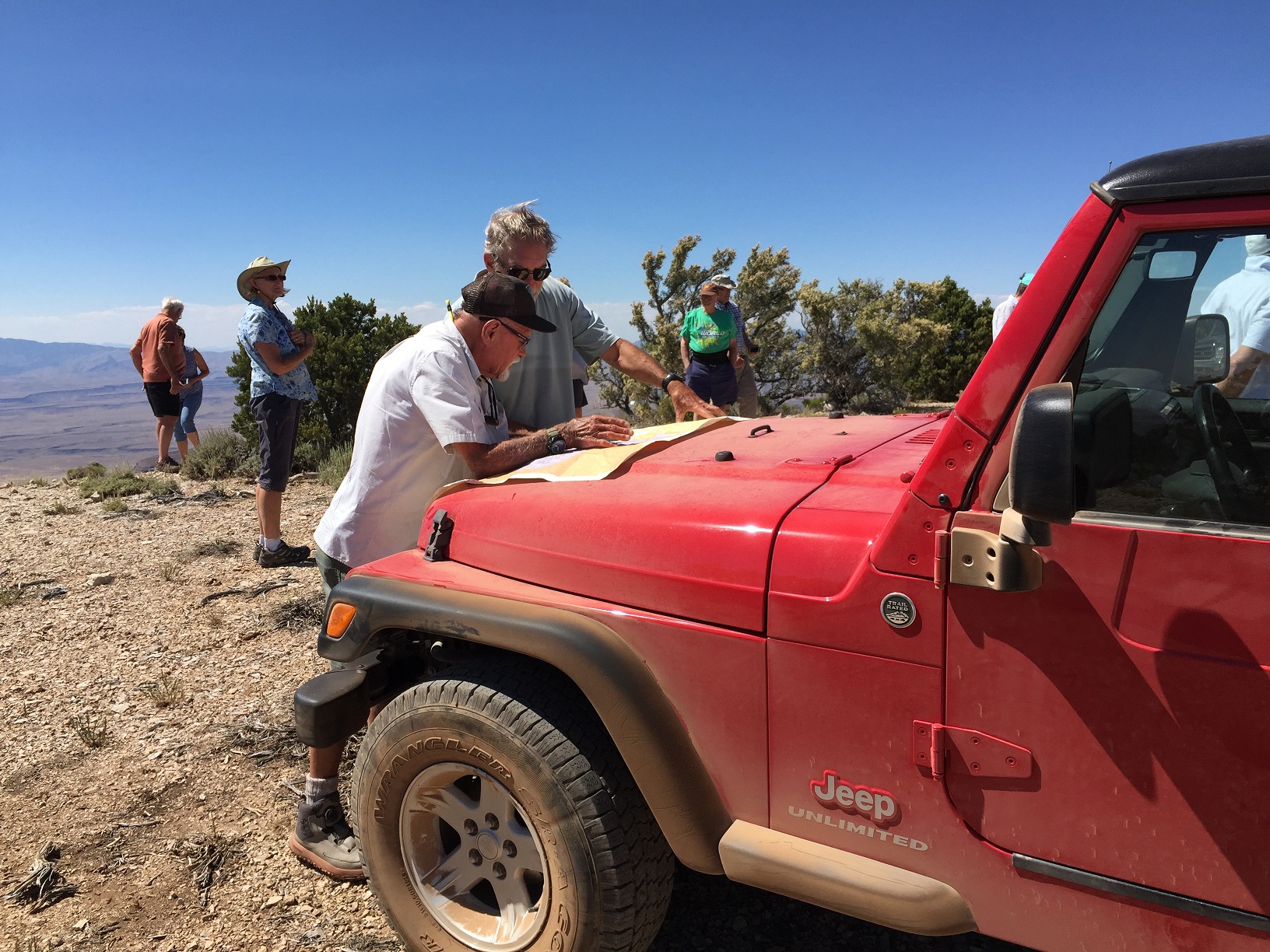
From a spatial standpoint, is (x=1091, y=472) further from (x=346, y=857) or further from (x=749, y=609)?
(x=346, y=857)

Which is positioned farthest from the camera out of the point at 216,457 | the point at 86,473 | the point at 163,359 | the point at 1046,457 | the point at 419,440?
the point at 86,473

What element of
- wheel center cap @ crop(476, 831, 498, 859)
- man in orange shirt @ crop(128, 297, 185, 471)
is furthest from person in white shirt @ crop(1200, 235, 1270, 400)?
man in orange shirt @ crop(128, 297, 185, 471)

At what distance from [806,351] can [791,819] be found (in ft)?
49.6

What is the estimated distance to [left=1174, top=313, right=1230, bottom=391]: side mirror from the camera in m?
1.51

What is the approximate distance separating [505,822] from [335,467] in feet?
28.6

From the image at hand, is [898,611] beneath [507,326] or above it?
beneath

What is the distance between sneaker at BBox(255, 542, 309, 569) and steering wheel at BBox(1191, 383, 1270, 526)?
19.7 ft

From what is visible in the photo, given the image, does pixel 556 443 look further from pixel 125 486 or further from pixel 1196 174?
pixel 125 486

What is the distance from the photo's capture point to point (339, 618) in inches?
→ 91.1

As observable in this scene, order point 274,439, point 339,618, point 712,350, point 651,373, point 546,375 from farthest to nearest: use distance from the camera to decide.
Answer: point 712,350 < point 274,439 < point 651,373 < point 546,375 < point 339,618

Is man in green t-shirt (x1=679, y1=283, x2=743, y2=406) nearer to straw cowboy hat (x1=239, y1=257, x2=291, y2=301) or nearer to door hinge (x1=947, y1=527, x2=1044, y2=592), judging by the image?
straw cowboy hat (x1=239, y1=257, x2=291, y2=301)

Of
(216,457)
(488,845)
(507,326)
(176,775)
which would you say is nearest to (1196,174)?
(507,326)

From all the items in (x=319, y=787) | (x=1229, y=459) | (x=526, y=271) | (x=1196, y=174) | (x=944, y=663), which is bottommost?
(x=319, y=787)

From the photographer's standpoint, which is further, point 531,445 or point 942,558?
point 531,445
